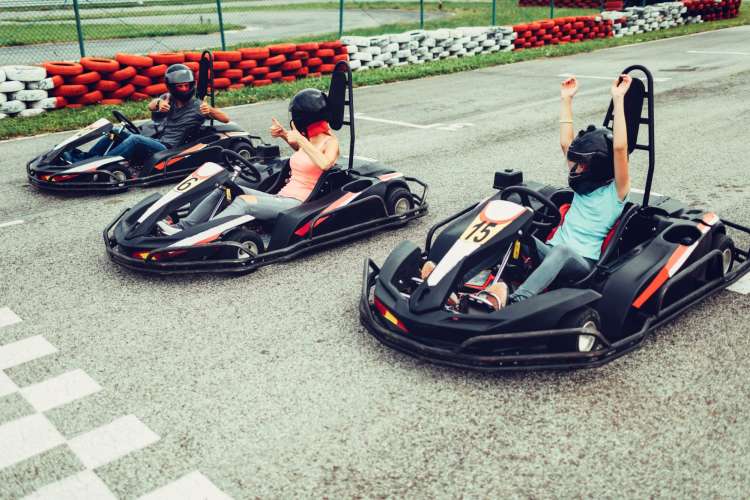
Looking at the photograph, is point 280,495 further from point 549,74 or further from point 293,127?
point 549,74

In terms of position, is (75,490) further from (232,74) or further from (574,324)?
(232,74)

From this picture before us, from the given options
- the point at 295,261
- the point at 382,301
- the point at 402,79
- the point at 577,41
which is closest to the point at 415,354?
the point at 382,301

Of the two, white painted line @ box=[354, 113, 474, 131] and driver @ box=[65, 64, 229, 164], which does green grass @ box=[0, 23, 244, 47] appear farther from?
driver @ box=[65, 64, 229, 164]

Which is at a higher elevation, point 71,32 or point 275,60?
point 71,32

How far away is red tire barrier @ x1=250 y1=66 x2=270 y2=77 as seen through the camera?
13.4 m

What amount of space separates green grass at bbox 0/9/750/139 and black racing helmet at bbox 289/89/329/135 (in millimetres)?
6005

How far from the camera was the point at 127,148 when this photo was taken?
7621mm

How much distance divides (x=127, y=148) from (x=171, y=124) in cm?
52

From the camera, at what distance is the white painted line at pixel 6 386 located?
3.96 meters

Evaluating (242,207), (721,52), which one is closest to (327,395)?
(242,207)

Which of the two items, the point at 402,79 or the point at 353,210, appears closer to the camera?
the point at 353,210

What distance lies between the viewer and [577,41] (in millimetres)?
19656

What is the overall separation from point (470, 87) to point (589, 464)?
35.9 feet

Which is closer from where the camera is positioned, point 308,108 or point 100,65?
point 308,108
